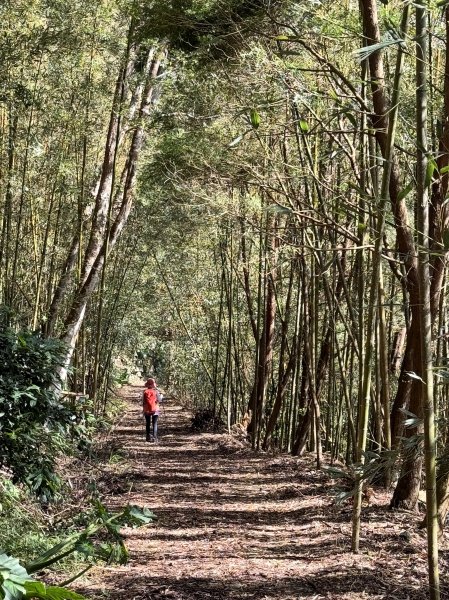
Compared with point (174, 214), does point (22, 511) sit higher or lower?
→ lower

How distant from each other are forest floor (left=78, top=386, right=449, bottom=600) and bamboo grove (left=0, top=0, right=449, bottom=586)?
483 millimetres

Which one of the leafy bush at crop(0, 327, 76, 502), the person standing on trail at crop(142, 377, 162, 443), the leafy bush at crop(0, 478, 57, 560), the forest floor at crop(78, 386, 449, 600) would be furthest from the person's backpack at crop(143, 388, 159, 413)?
the leafy bush at crop(0, 327, 76, 502)

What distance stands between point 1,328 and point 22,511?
48.5 inches

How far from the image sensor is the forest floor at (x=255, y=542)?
427 cm

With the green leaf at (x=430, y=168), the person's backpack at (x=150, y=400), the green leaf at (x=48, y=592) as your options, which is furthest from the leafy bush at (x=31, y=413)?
the person's backpack at (x=150, y=400)

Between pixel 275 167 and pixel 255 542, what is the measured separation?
14.4 ft

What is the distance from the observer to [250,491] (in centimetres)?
796

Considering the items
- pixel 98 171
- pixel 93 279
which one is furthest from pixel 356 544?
pixel 98 171

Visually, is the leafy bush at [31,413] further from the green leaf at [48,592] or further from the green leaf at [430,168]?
the green leaf at [48,592]

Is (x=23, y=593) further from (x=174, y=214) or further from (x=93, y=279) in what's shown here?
(x=174, y=214)

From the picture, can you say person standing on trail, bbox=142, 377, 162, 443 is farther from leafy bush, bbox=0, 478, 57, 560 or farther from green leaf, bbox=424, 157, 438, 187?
green leaf, bbox=424, 157, 438, 187

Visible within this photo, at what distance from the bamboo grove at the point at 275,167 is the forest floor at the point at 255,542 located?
483mm

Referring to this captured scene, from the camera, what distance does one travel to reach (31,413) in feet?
15.4

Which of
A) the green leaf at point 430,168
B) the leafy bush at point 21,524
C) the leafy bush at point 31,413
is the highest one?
the green leaf at point 430,168
